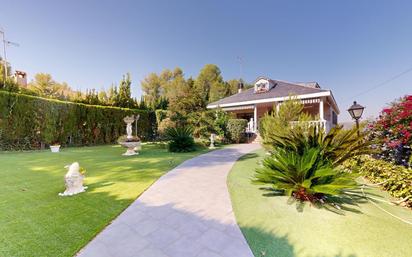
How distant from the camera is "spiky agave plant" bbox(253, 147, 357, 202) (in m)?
3.43

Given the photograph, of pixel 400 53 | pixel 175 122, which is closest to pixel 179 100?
pixel 175 122

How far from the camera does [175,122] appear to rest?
51.0 ft

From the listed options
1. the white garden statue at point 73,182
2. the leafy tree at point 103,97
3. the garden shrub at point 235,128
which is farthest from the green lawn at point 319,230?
the leafy tree at point 103,97

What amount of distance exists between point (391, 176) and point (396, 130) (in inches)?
67.2

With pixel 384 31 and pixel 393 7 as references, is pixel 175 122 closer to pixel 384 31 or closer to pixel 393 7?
pixel 393 7

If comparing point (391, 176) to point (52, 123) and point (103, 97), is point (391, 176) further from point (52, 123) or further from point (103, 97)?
point (103, 97)

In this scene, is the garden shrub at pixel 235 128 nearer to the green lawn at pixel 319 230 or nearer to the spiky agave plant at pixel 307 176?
the spiky agave plant at pixel 307 176

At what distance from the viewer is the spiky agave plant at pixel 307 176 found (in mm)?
3434

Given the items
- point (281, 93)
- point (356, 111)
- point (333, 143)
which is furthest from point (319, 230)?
point (281, 93)

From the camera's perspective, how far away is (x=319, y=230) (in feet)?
9.51

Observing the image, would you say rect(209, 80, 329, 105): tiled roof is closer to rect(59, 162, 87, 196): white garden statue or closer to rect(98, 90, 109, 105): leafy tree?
rect(98, 90, 109, 105): leafy tree

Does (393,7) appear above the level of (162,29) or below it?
below

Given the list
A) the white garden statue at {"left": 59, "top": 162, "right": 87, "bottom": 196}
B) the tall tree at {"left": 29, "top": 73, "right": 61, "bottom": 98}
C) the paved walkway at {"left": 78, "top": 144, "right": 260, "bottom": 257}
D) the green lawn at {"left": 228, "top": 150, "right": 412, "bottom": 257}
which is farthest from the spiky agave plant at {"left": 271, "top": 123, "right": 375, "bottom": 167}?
the tall tree at {"left": 29, "top": 73, "right": 61, "bottom": 98}

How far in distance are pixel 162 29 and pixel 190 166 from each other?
12560mm
